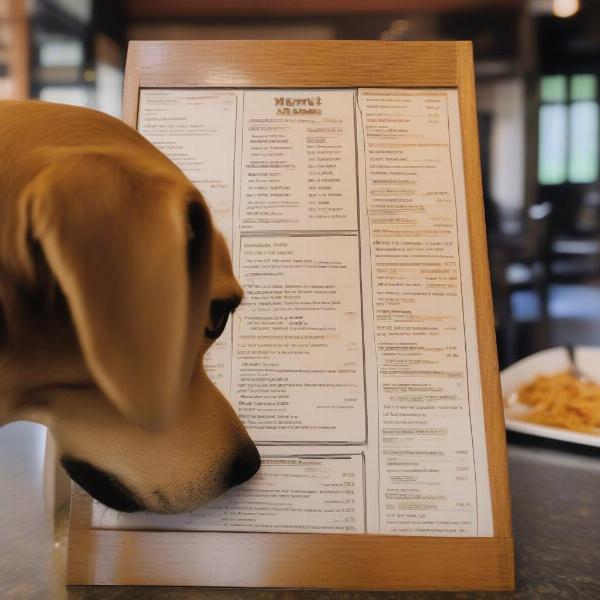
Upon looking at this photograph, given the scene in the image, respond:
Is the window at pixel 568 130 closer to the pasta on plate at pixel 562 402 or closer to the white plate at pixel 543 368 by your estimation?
the white plate at pixel 543 368

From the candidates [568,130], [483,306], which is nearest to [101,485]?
[483,306]

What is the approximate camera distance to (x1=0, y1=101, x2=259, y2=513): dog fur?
1.07ft

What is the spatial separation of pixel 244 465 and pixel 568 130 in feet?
10.1

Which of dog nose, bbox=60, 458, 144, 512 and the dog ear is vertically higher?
the dog ear

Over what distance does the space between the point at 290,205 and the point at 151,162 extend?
0.27 metres

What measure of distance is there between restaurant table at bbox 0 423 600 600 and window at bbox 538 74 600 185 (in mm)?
2387

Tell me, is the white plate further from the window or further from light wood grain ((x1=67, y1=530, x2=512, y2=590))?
the window

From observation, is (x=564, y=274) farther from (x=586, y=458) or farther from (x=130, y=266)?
(x=130, y=266)

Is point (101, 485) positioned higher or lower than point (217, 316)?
lower

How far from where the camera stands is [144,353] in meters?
0.33

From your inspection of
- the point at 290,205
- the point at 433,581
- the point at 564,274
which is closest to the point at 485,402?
the point at 433,581

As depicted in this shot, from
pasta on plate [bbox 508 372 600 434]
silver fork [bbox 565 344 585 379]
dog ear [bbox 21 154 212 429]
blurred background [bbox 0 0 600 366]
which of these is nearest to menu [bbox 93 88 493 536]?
dog ear [bbox 21 154 212 429]

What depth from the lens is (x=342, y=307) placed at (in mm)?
609

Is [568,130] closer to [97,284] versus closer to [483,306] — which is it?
[483,306]
